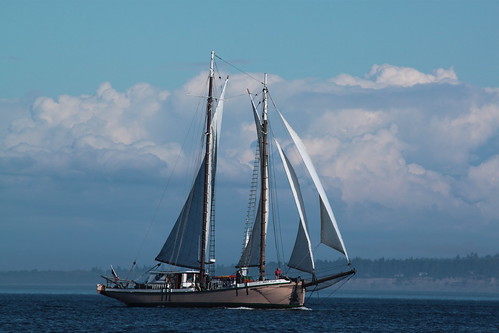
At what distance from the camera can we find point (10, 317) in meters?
93.1

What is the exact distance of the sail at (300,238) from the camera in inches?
3420

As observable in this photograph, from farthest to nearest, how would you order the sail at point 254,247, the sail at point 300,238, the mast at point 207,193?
the mast at point 207,193 < the sail at point 254,247 < the sail at point 300,238

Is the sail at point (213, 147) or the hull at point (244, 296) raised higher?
the sail at point (213, 147)

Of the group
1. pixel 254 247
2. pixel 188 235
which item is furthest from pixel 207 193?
pixel 254 247

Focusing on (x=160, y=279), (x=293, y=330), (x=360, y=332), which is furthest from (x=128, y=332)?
(x=160, y=279)

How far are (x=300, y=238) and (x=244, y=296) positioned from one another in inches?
339

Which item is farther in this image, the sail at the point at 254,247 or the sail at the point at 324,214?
the sail at the point at 254,247

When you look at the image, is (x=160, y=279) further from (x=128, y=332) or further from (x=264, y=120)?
(x=128, y=332)

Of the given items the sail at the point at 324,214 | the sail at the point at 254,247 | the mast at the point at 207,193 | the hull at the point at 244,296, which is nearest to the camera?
the sail at the point at 324,214

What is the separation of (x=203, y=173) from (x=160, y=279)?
40.6 feet

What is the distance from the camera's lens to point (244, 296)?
90438 millimetres

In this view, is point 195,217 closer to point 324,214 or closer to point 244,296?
point 244,296

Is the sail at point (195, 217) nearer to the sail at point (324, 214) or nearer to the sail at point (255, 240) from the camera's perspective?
the sail at point (255, 240)

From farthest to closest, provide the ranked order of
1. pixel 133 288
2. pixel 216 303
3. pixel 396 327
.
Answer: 1. pixel 133 288
2. pixel 216 303
3. pixel 396 327
